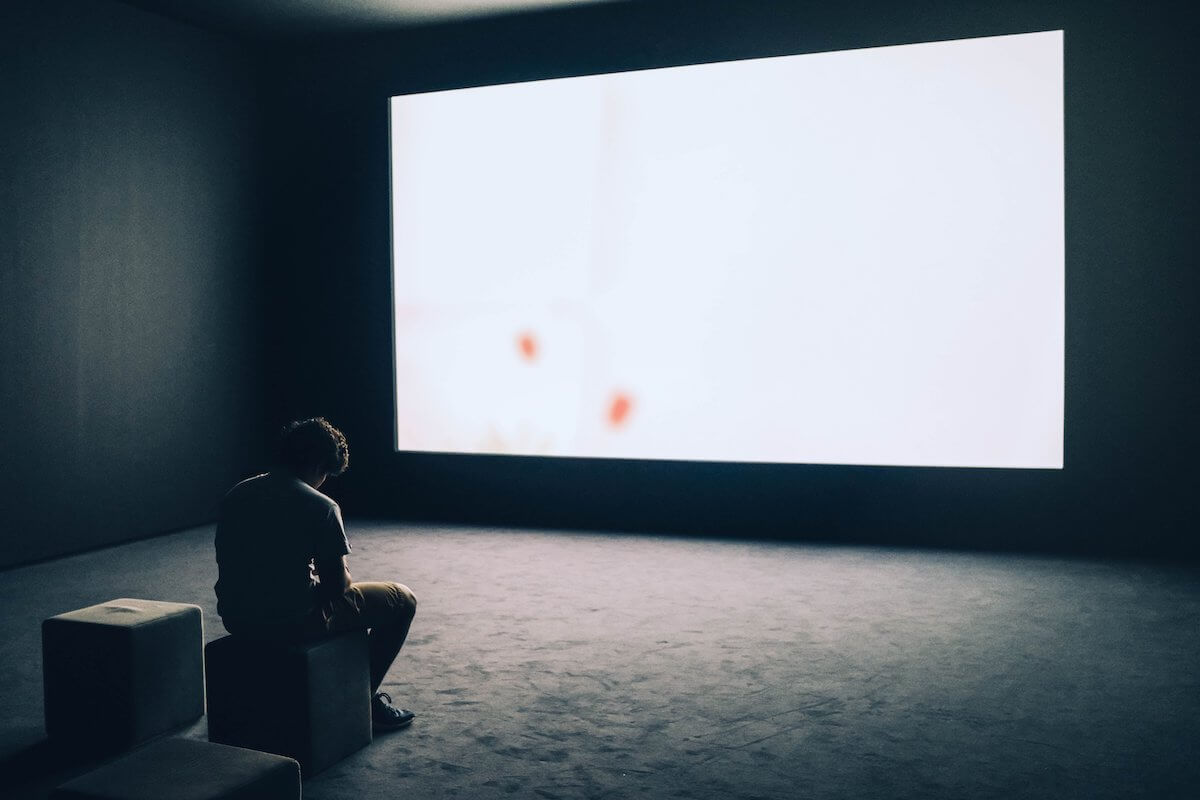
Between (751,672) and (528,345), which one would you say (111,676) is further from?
(528,345)

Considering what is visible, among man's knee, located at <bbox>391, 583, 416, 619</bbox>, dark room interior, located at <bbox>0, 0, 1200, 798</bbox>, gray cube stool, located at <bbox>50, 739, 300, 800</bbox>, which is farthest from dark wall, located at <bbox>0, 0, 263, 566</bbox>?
gray cube stool, located at <bbox>50, 739, 300, 800</bbox>

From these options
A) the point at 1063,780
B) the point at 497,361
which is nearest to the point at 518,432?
the point at 497,361

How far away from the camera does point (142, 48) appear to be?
5973mm

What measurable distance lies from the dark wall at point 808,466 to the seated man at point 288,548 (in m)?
3.52

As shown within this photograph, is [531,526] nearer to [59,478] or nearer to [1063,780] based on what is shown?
[59,478]

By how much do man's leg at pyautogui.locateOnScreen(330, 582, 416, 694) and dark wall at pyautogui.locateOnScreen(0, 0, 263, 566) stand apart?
3.30 metres

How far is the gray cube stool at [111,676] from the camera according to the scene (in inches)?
113

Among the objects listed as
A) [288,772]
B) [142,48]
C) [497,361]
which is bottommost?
[288,772]

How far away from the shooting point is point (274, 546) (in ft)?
8.36

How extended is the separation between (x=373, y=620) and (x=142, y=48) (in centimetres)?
468

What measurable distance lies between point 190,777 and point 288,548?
0.67m

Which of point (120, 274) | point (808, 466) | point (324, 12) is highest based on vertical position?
point (324, 12)

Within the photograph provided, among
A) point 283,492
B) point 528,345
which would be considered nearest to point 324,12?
point 528,345

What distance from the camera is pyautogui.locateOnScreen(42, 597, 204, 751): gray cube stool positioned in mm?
2875
